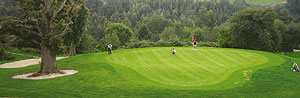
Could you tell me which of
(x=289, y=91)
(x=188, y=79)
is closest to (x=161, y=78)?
(x=188, y=79)

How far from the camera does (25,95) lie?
11.0m

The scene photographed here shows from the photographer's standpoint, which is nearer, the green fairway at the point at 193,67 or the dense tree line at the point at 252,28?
the green fairway at the point at 193,67

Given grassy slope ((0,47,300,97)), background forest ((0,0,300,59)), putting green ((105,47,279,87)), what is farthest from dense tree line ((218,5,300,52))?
grassy slope ((0,47,300,97))

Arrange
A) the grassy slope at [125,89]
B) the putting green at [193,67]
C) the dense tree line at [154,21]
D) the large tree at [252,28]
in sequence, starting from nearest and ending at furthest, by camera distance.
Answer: the grassy slope at [125,89], the putting green at [193,67], the large tree at [252,28], the dense tree line at [154,21]

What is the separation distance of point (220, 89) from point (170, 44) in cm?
3153

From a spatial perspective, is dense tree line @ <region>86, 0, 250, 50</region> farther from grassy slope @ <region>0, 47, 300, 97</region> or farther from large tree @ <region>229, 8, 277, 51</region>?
grassy slope @ <region>0, 47, 300, 97</region>

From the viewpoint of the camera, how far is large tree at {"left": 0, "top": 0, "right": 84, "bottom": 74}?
17297 mm

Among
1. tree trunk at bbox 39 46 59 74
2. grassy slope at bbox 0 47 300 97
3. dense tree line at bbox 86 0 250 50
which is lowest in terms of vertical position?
grassy slope at bbox 0 47 300 97

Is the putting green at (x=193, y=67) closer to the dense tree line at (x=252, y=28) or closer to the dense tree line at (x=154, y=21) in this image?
the dense tree line at (x=252, y=28)

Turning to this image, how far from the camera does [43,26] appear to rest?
17.7 meters

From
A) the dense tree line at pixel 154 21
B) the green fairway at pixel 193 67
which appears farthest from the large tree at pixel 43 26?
the dense tree line at pixel 154 21

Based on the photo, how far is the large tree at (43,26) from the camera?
17.3 meters

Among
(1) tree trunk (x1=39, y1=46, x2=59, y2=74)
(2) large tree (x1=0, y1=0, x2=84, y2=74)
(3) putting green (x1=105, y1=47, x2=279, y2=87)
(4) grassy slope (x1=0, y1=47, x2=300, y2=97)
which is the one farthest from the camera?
(1) tree trunk (x1=39, y1=46, x2=59, y2=74)

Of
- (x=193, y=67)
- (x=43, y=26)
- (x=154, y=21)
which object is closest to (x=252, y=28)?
(x=193, y=67)
